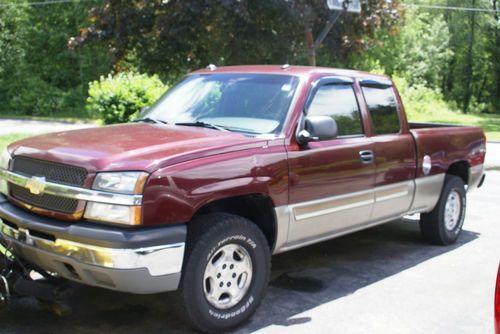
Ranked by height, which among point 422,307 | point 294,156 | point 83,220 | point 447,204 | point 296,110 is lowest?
point 422,307

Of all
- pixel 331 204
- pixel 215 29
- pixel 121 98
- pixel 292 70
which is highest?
pixel 215 29

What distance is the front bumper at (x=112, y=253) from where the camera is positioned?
3.72 metres

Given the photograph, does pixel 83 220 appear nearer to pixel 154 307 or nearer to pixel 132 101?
pixel 154 307

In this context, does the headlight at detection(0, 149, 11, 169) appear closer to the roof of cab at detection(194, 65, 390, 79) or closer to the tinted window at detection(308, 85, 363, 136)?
the roof of cab at detection(194, 65, 390, 79)

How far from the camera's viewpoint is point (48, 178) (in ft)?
13.6

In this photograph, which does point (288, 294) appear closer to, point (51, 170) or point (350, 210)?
point (350, 210)

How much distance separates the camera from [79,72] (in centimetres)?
3822

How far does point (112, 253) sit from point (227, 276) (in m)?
0.94

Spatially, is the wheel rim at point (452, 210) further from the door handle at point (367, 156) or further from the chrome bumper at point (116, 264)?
the chrome bumper at point (116, 264)

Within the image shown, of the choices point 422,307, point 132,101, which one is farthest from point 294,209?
point 132,101

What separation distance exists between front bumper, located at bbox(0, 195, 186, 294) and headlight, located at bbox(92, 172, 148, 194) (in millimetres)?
244

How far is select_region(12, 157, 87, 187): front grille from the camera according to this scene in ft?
13.0

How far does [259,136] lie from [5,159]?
1.95 meters

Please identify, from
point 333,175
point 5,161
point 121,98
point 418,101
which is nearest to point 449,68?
point 418,101
